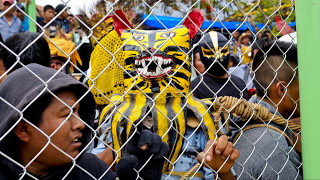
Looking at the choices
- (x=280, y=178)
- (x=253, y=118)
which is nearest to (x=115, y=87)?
(x=253, y=118)

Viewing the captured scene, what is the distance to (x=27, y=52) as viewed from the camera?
2.14m

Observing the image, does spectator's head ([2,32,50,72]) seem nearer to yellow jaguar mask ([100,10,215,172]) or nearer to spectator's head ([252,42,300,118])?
yellow jaguar mask ([100,10,215,172])

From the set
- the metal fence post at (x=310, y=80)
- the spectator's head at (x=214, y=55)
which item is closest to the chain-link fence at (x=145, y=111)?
the metal fence post at (x=310, y=80)

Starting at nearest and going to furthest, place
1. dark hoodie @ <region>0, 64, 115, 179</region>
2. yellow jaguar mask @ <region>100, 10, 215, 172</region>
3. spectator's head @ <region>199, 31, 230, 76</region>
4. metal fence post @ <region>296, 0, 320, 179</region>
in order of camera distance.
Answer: dark hoodie @ <region>0, 64, 115, 179</region>
metal fence post @ <region>296, 0, 320, 179</region>
yellow jaguar mask @ <region>100, 10, 215, 172</region>
spectator's head @ <region>199, 31, 230, 76</region>

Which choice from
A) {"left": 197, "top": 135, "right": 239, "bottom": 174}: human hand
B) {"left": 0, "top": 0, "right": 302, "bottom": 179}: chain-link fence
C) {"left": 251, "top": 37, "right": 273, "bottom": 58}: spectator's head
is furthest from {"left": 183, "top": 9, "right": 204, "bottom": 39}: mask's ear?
{"left": 197, "top": 135, "right": 239, "bottom": 174}: human hand

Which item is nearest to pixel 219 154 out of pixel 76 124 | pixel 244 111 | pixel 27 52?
pixel 244 111

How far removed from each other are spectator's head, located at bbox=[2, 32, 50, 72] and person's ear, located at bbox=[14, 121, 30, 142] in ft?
3.02

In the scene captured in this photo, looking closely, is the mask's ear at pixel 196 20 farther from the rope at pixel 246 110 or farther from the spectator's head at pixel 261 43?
the rope at pixel 246 110

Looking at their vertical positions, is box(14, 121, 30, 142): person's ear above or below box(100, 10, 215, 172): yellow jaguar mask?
above

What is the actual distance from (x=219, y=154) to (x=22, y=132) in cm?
80

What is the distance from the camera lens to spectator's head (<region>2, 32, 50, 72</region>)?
2.13 metres

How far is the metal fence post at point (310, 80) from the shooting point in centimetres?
155

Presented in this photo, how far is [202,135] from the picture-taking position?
2.09 meters

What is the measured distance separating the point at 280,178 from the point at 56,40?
2.35m
